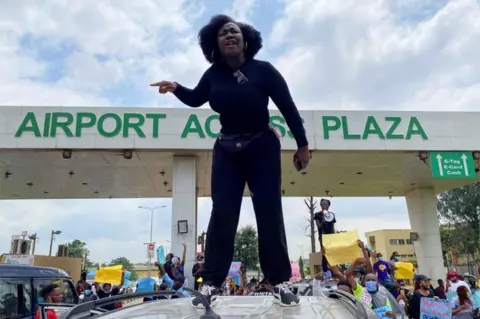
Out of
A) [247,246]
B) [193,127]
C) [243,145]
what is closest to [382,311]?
[243,145]

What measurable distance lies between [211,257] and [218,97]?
1.01 m

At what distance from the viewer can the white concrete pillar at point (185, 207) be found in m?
10.2

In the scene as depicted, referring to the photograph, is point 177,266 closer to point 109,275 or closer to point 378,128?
point 109,275

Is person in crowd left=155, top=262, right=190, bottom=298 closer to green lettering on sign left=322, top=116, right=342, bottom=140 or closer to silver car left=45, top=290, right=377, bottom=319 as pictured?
green lettering on sign left=322, top=116, right=342, bottom=140

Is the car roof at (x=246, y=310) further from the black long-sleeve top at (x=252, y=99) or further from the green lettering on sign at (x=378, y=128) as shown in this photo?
the green lettering on sign at (x=378, y=128)

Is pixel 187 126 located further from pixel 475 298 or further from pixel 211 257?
pixel 211 257

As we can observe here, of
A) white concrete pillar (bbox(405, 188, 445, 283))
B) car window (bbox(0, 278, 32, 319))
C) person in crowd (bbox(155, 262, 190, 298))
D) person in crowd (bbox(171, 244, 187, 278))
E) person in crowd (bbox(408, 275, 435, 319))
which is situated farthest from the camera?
white concrete pillar (bbox(405, 188, 445, 283))

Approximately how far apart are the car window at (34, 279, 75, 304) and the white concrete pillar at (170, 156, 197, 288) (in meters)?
3.41

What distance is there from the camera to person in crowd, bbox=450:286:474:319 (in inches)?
231

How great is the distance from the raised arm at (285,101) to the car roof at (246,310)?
3.51 feet

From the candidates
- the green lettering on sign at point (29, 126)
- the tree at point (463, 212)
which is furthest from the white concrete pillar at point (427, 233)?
the tree at point (463, 212)

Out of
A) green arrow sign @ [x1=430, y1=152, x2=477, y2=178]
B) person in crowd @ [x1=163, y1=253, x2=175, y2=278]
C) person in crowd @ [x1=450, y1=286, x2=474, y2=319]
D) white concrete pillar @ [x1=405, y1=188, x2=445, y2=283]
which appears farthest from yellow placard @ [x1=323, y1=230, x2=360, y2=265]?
white concrete pillar @ [x1=405, y1=188, x2=445, y2=283]

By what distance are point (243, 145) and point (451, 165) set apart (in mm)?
9927

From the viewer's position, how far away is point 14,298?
18.1 ft
